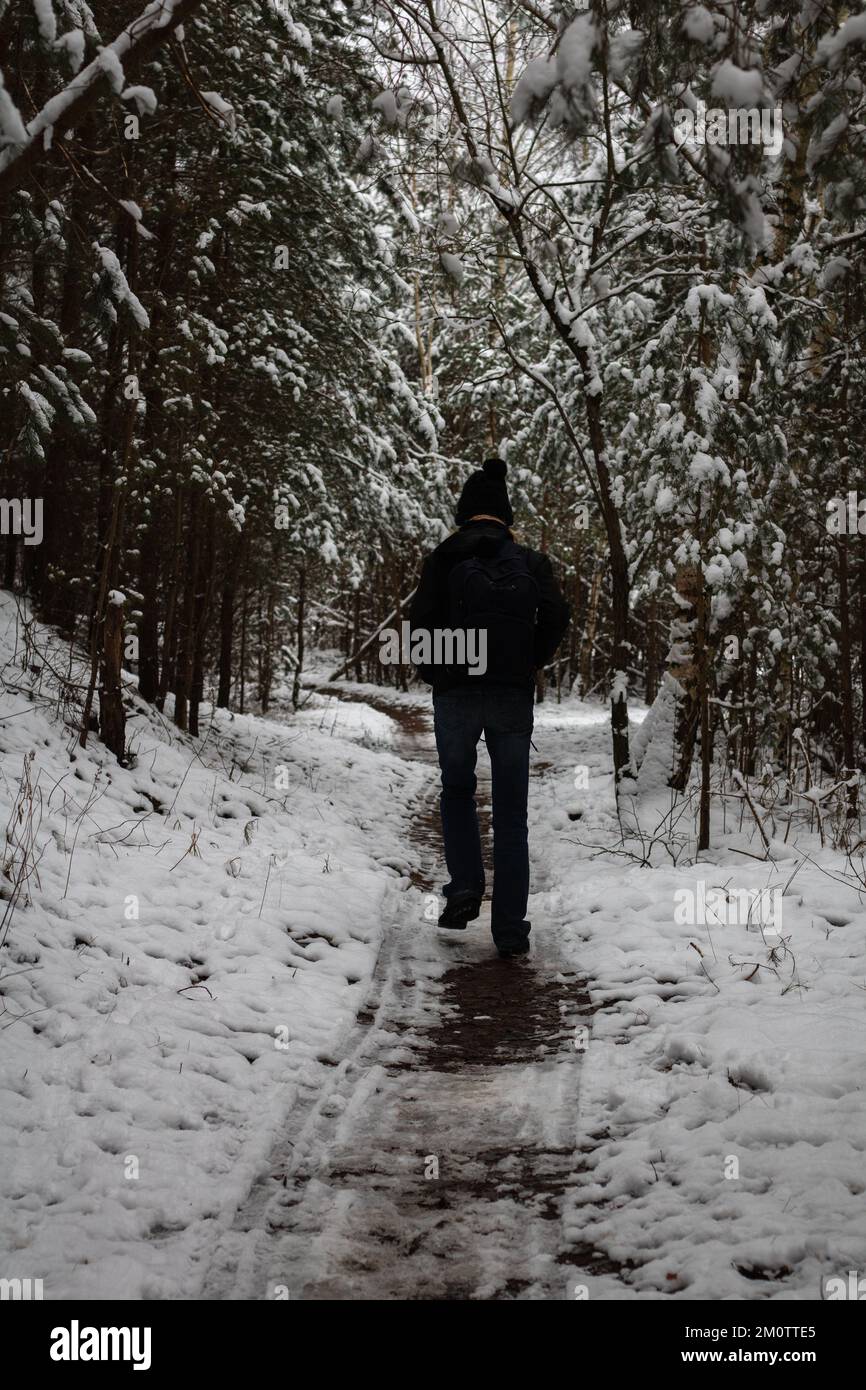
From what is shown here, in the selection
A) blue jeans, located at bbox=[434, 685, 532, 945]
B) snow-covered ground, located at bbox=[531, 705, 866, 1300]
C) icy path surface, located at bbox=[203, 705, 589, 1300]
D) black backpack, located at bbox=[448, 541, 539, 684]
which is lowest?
icy path surface, located at bbox=[203, 705, 589, 1300]

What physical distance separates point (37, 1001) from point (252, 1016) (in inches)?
36.4

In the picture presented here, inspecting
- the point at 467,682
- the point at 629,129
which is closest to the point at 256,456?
the point at 629,129

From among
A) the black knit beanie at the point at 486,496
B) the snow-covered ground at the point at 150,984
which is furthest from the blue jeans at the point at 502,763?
the black knit beanie at the point at 486,496

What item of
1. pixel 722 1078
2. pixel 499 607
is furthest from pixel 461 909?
pixel 722 1078

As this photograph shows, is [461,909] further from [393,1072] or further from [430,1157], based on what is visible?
[430,1157]

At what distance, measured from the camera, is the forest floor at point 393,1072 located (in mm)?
2592

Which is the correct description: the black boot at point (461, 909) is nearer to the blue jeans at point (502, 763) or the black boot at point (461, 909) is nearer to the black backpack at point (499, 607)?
the blue jeans at point (502, 763)

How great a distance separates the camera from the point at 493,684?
5352 mm

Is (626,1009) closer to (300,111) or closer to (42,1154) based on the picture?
(42,1154)

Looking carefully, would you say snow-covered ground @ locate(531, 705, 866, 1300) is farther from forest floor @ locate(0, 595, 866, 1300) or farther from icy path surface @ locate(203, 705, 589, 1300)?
icy path surface @ locate(203, 705, 589, 1300)

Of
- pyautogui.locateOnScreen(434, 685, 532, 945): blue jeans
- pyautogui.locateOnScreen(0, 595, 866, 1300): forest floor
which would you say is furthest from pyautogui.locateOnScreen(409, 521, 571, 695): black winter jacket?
pyautogui.locateOnScreen(0, 595, 866, 1300): forest floor

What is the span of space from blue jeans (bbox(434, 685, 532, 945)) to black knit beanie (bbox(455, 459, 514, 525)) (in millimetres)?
1108

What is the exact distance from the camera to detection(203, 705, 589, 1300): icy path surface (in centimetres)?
255

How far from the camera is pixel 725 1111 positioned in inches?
130
